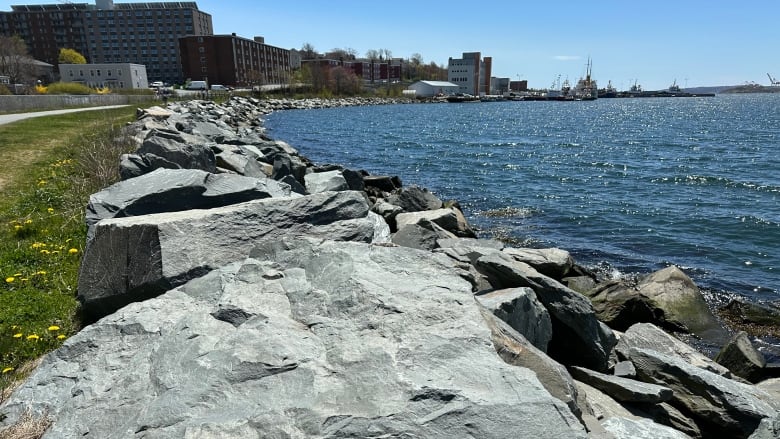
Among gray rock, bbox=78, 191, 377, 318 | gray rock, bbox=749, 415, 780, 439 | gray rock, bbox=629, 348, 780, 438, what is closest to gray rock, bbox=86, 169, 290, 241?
gray rock, bbox=78, 191, 377, 318

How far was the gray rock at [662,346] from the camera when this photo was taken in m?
6.43

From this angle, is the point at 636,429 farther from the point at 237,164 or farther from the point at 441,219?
the point at 237,164

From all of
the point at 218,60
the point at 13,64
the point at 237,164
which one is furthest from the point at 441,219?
the point at 218,60

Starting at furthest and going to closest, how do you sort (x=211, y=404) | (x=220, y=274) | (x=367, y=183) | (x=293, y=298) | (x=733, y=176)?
(x=733, y=176) → (x=367, y=183) → (x=220, y=274) → (x=293, y=298) → (x=211, y=404)

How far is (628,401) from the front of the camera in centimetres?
471

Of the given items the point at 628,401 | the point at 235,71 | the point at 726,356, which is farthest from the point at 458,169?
the point at 235,71

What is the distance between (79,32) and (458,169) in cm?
15211

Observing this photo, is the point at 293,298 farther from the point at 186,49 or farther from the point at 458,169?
the point at 186,49

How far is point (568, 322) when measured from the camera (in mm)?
5500

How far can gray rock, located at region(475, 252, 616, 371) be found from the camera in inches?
216

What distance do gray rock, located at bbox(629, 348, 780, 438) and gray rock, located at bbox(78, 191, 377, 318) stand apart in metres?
3.57

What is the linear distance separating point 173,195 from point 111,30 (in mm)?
160854

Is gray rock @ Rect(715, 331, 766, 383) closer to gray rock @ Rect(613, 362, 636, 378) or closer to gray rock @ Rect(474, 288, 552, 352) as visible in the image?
gray rock @ Rect(613, 362, 636, 378)

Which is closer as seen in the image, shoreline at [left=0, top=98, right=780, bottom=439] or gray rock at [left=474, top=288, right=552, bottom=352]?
shoreline at [left=0, top=98, right=780, bottom=439]
